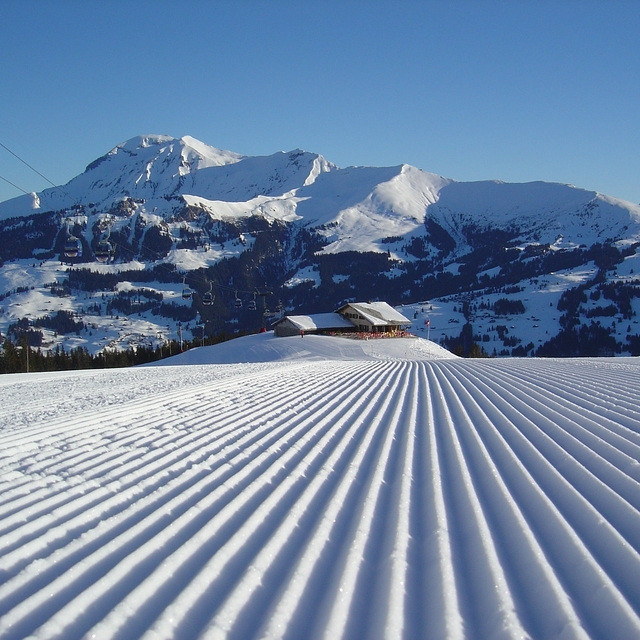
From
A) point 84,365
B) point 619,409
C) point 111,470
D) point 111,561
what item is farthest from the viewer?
point 84,365

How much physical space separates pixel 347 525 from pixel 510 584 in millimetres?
1511

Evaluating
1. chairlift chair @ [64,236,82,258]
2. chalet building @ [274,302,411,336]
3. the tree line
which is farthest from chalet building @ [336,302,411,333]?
chairlift chair @ [64,236,82,258]

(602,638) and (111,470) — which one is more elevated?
(111,470)

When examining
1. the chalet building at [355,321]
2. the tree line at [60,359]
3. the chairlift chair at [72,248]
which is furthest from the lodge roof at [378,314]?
the chairlift chair at [72,248]

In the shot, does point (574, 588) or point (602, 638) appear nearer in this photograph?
point (602, 638)

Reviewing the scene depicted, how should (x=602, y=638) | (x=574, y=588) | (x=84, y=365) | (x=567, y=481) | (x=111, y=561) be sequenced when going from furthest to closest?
(x=84, y=365), (x=567, y=481), (x=111, y=561), (x=574, y=588), (x=602, y=638)

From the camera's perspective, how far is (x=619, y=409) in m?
9.82

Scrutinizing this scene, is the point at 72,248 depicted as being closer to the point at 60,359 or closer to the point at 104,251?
the point at 104,251

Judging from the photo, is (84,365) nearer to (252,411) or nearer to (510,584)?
(252,411)

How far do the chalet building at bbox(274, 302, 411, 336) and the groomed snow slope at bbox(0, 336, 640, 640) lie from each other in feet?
178

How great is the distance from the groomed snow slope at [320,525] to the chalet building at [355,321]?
54.2 meters

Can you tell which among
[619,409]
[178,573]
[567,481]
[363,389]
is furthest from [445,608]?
[363,389]

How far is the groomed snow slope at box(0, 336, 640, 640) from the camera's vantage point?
137 inches

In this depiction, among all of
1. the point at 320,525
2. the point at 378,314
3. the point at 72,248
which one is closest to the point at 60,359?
the point at 378,314
